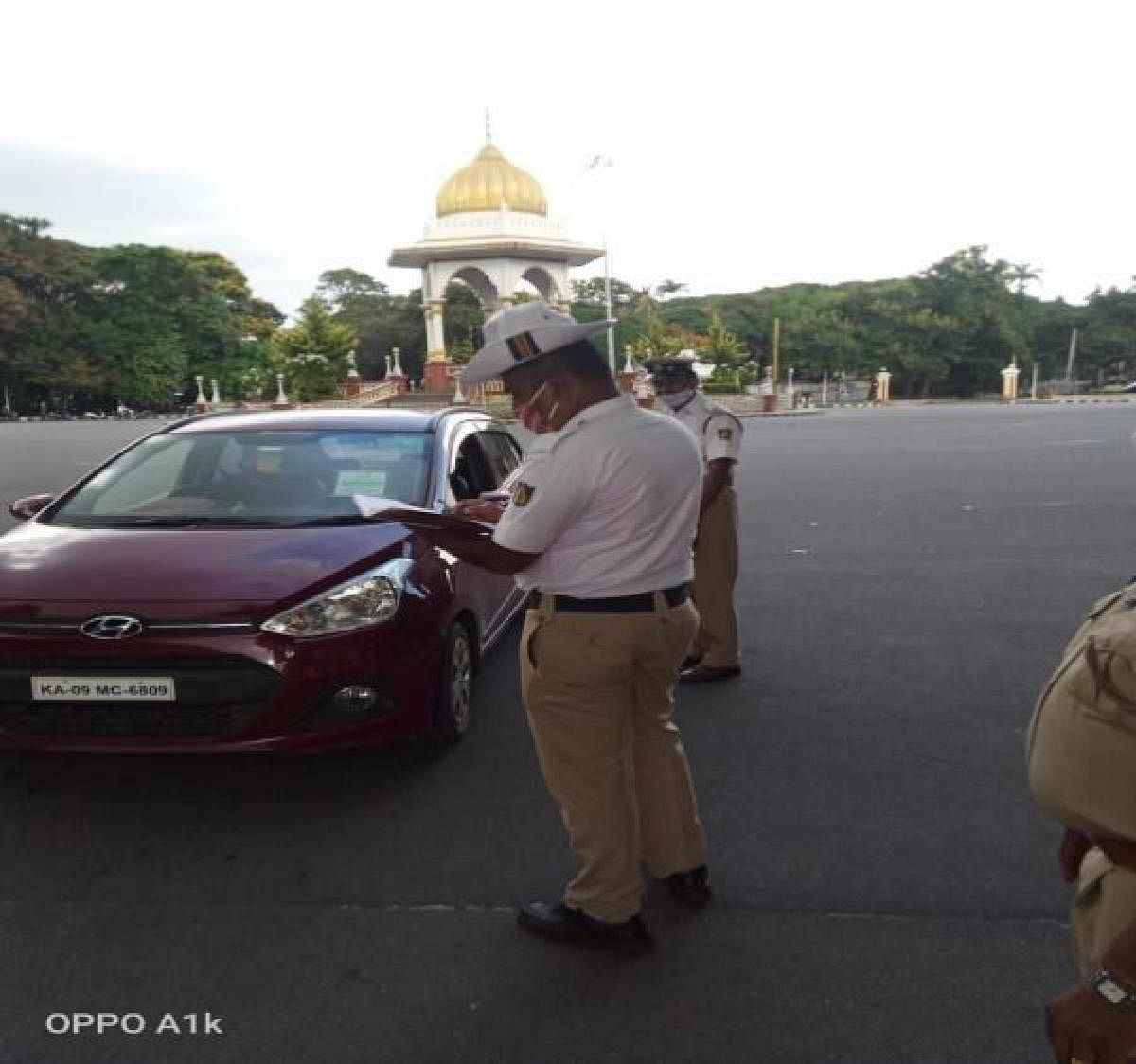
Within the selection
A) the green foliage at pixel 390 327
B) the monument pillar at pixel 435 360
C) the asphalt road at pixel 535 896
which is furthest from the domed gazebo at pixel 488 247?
the asphalt road at pixel 535 896

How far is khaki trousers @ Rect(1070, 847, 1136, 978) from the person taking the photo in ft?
4.31

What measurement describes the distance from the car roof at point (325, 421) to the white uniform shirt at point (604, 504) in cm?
258

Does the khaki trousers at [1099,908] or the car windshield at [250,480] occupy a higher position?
the car windshield at [250,480]

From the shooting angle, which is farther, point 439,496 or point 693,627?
point 439,496

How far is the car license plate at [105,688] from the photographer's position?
315 cm

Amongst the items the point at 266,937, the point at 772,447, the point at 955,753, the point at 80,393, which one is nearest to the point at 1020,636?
the point at 955,753

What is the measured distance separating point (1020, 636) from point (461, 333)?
5981 centimetres

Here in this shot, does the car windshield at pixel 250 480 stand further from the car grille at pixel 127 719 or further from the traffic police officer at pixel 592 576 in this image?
the traffic police officer at pixel 592 576

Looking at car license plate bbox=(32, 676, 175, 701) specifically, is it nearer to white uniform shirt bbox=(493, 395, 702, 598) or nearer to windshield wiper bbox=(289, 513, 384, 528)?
windshield wiper bbox=(289, 513, 384, 528)

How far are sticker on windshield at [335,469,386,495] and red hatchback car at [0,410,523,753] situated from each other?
0.04 ft

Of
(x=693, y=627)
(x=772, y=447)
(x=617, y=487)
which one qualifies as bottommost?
(x=772, y=447)

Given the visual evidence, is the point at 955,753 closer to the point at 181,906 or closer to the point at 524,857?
the point at 524,857

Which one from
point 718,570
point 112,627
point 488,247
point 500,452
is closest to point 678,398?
point 718,570

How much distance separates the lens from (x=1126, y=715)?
119 cm
